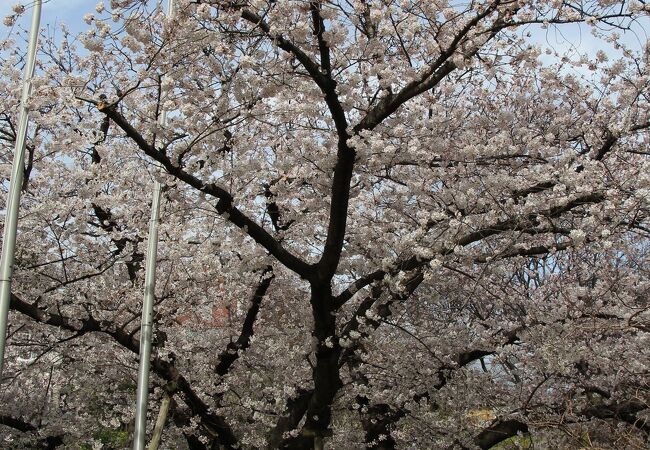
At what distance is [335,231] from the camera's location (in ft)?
18.3

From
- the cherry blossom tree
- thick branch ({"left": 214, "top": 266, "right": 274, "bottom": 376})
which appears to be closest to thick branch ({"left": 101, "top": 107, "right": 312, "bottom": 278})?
the cherry blossom tree

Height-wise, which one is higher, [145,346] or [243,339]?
[243,339]

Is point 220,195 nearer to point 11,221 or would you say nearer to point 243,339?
point 11,221

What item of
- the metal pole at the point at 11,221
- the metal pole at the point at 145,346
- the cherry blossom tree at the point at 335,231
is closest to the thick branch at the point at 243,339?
the cherry blossom tree at the point at 335,231

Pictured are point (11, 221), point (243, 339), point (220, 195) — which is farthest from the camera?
point (243, 339)

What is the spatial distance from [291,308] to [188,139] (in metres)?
3.76

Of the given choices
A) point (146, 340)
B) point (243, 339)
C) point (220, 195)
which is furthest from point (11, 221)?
point (243, 339)

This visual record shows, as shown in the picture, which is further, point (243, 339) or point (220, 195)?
point (243, 339)

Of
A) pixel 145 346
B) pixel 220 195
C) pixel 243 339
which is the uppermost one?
pixel 243 339

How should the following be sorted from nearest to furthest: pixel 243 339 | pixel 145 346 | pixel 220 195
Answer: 1. pixel 220 195
2. pixel 145 346
3. pixel 243 339

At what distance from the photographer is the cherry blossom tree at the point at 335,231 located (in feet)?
16.3

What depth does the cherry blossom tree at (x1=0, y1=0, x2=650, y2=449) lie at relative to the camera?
196 inches

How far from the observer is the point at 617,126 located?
220 inches

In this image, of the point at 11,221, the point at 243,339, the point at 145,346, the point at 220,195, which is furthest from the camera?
the point at 243,339
